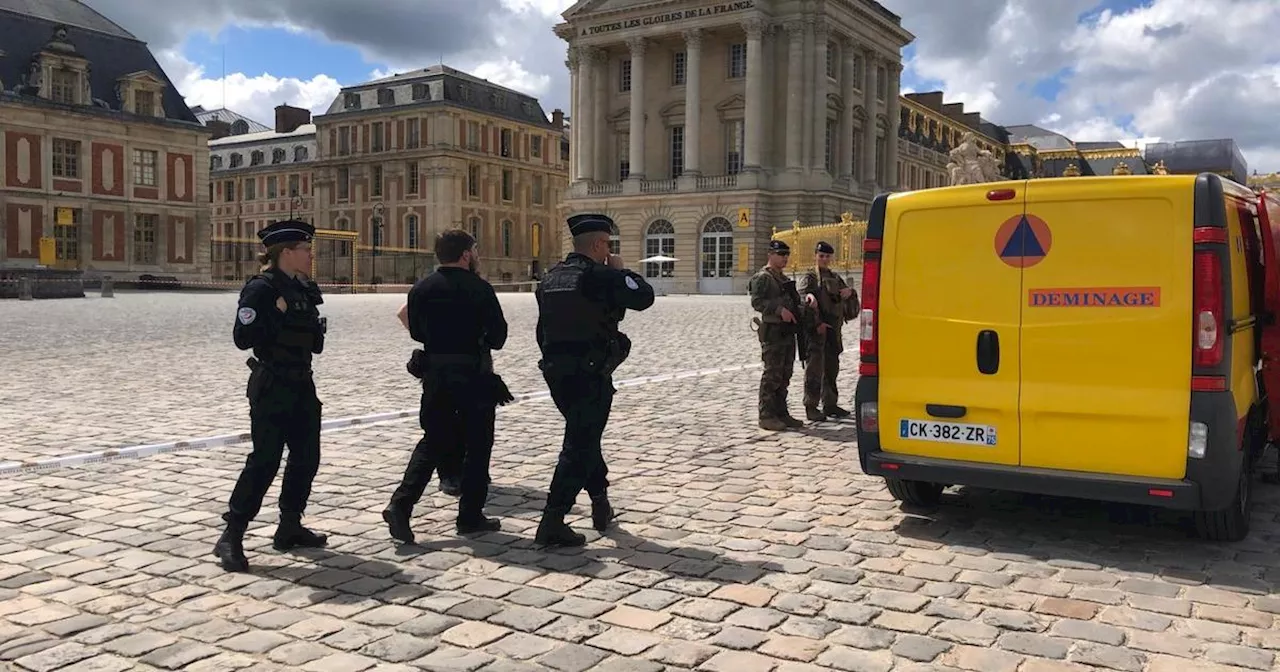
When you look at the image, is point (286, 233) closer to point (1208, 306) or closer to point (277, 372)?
point (277, 372)

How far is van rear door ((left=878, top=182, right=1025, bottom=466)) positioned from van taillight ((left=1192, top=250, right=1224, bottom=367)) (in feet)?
2.88

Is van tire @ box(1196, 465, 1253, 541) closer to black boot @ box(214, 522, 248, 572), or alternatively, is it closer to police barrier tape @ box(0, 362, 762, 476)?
→ police barrier tape @ box(0, 362, 762, 476)

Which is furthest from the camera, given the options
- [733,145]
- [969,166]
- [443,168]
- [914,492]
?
[443,168]

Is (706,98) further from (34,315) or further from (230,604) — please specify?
(230,604)

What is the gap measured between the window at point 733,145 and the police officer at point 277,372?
5620 cm

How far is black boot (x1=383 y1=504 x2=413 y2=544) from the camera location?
19.0ft

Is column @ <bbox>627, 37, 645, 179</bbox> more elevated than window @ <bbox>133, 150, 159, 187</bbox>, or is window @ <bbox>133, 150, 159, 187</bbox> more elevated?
column @ <bbox>627, 37, 645, 179</bbox>

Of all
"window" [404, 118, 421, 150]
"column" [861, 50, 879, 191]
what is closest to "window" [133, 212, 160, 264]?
"window" [404, 118, 421, 150]

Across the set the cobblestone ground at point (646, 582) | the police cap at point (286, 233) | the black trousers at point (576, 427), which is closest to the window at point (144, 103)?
the cobblestone ground at point (646, 582)

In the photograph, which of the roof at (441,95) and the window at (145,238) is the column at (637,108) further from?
the window at (145,238)

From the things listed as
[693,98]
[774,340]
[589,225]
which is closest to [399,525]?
[589,225]

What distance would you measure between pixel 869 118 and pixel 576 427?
6326 centimetres

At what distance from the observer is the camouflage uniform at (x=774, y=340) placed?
32.2ft

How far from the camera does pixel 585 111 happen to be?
6450 cm
